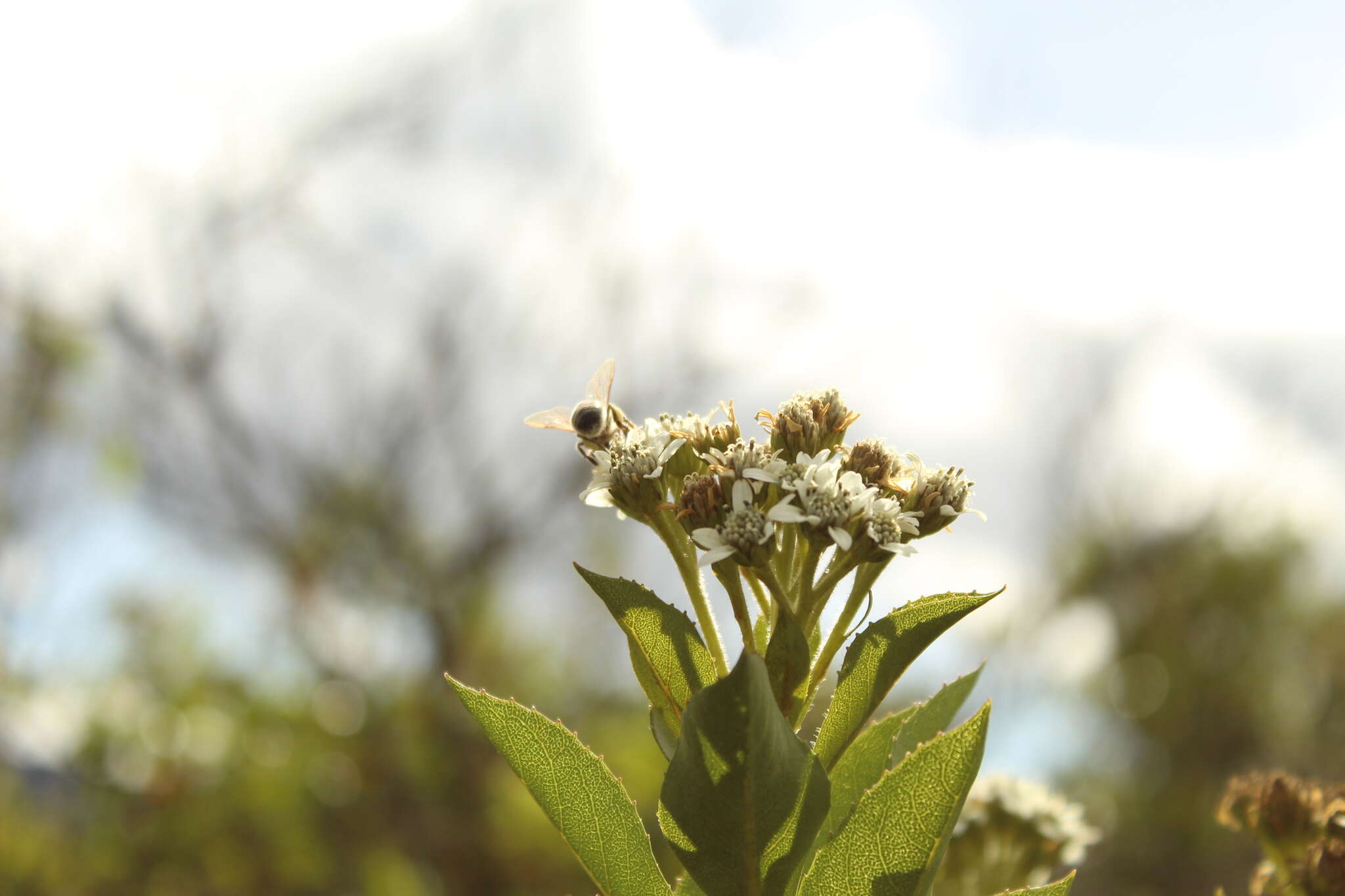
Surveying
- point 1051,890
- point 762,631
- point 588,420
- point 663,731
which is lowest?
point 1051,890

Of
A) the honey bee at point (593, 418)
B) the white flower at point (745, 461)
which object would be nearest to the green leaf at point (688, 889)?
the white flower at point (745, 461)

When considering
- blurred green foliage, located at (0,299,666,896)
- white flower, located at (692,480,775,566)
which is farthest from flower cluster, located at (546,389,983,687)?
blurred green foliage, located at (0,299,666,896)

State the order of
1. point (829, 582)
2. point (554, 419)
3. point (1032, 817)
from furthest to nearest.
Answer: point (1032, 817) → point (554, 419) → point (829, 582)

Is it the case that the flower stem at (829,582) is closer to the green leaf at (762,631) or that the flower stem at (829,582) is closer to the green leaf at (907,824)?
the green leaf at (762,631)

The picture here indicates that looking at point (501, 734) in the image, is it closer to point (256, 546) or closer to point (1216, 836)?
point (256, 546)

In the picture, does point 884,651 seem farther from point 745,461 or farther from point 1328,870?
point 1328,870

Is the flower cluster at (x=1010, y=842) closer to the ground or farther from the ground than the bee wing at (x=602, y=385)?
closer to the ground

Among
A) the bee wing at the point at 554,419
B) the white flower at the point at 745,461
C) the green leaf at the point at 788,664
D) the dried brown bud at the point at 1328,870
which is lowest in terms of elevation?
the dried brown bud at the point at 1328,870

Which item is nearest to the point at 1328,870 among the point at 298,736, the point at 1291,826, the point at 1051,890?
the point at 1291,826
